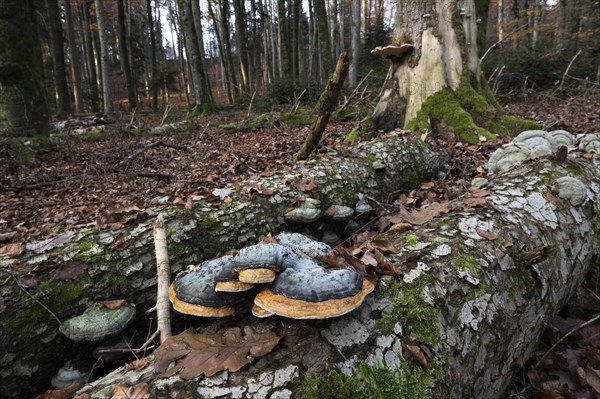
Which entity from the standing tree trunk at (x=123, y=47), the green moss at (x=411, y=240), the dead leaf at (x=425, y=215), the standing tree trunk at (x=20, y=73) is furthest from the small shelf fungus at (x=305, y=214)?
the standing tree trunk at (x=123, y=47)

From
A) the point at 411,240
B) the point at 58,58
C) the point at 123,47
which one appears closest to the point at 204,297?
the point at 411,240

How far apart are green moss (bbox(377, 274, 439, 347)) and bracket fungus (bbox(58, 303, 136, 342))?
1.54 m

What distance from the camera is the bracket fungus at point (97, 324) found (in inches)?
76.0

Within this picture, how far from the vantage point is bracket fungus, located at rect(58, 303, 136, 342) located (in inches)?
76.0

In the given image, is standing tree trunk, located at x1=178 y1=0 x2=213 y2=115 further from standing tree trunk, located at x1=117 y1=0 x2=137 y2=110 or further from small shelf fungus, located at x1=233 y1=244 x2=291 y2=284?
small shelf fungus, located at x1=233 y1=244 x2=291 y2=284

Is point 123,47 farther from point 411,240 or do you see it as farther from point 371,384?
point 371,384

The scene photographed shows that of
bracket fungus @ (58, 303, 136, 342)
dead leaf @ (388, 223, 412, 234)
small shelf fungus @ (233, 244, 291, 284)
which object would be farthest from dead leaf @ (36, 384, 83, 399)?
dead leaf @ (388, 223, 412, 234)

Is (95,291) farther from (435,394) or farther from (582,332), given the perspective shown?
(582,332)

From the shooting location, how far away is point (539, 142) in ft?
12.0

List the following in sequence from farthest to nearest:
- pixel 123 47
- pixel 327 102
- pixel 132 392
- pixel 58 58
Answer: pixel 123 47 → pixel 58 58 → pixel 327 102 → pixel 132 392

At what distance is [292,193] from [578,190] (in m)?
2.35

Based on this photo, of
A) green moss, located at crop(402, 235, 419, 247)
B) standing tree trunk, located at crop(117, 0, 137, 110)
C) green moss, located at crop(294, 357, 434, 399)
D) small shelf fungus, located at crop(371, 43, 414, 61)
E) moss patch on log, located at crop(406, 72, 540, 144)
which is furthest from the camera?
standing tree trunk, located at crop(117, 0, 137, 110)

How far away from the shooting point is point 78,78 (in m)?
21.7

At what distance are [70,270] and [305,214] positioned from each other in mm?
1770
